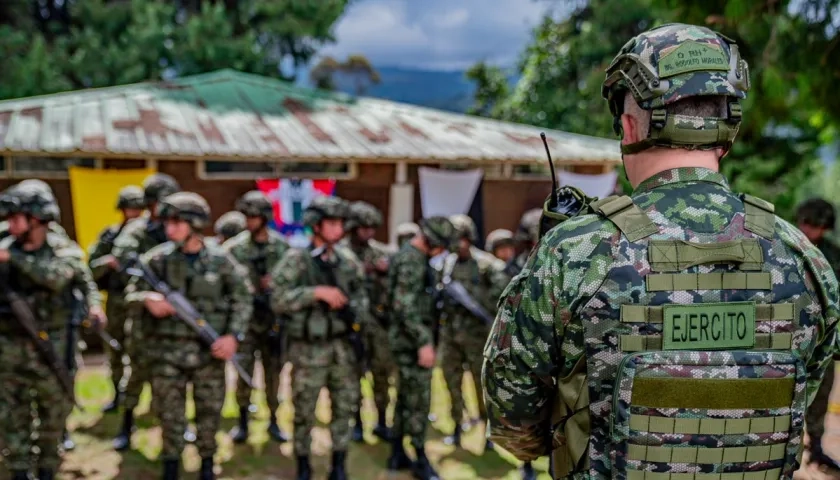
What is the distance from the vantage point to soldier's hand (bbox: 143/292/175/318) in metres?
4.45

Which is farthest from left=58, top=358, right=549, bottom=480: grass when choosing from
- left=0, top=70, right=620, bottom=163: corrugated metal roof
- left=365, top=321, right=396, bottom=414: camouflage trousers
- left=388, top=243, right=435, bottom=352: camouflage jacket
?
left=0, top=70, right=620, bottom=163: corrugated metal roof

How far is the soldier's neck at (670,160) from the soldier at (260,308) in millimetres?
4166

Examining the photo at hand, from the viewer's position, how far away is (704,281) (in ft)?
5.73

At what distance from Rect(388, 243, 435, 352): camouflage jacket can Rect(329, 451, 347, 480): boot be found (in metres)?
0.81

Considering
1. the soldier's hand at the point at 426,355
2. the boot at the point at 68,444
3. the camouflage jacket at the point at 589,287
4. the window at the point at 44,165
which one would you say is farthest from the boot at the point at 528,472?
the window at the point at 44,165

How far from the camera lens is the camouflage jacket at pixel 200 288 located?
180 inches

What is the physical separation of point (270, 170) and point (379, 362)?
3966 millimetres

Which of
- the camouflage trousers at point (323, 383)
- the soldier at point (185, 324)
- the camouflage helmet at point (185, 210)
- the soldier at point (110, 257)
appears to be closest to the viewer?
the camouflage helmet at point (185, 210)

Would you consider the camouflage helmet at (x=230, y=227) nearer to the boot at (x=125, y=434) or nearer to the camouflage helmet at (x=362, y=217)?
the camouflage helmet at (x=362, y=217)

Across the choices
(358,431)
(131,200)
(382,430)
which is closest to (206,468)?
(358,431)

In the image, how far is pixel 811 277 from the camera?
6.26ft

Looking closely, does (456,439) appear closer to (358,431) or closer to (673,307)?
(358,431)

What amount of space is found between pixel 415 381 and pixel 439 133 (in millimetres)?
5923

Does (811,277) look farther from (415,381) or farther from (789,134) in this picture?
(789,134)
